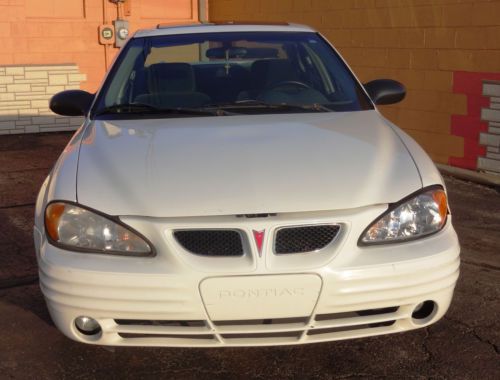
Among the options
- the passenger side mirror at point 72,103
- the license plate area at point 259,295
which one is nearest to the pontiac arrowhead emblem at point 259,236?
the license plate area at point 259,295

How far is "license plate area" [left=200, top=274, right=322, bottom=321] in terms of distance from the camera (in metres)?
2.75

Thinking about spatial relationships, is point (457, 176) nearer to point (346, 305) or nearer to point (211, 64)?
point (211, 64)

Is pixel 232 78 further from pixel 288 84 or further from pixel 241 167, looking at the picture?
pixel 241 167

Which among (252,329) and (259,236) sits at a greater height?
(259,236)

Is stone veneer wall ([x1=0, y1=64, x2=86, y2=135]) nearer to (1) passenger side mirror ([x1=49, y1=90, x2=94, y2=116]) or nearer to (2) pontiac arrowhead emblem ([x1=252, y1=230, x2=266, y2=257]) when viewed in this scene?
(1) passenger side mirror ([x1=49, y1=90, x2=94, y2=116])

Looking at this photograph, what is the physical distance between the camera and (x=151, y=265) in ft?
9.20

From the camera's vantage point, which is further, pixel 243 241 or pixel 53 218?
pixel 53 218

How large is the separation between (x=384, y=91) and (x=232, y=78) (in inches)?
37.8

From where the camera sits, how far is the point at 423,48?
7.99m

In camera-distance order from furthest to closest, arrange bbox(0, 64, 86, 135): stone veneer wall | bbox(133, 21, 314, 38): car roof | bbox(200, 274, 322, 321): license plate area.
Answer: bbox(0, 64, 86, 135): stone veneer wall, bbox(133, 21, 314, 38): car roof, bbox(200, 274, 322, 321): license plate area

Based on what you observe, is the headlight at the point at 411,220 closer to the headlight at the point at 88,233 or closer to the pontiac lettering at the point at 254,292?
the pontiac lettering at the point at 254,292

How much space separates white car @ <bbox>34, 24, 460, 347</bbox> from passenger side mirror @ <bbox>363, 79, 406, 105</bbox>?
1.05 meters

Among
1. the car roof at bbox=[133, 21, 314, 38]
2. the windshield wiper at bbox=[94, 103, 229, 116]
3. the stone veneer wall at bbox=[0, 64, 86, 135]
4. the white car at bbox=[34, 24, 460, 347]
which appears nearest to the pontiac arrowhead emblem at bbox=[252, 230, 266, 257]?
the white car at bbox=[34, 24, 460, 347]

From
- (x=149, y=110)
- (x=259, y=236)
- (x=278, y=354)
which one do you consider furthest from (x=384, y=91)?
(x=259, y=236)
